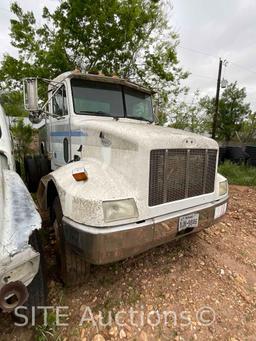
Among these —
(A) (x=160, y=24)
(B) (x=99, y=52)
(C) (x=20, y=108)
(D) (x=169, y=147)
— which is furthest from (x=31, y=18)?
(D) (x=169, y=147)

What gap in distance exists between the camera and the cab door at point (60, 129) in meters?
3.80

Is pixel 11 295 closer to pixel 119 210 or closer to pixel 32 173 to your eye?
pixel 119 210

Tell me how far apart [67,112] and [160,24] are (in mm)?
10673

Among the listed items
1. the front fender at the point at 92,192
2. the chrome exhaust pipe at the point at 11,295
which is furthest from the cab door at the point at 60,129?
the chrome exhaust pipe at the point at 11,295

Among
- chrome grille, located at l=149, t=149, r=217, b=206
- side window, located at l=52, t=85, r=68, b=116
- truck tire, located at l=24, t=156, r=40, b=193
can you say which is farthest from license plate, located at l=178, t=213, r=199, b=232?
truck tire, located at l=24, t=156, r=40, b=193

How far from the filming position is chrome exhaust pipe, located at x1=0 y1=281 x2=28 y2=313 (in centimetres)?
162

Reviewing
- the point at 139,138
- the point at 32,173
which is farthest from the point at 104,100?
the point at 32,173

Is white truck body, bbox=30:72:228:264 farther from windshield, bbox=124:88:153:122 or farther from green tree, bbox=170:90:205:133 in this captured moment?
green tree, bbox=170:90:205:133

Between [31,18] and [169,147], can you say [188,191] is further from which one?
[31,18]

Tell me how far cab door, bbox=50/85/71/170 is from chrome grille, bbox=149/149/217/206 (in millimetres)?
1845

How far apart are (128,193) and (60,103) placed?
2388mm

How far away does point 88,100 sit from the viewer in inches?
145

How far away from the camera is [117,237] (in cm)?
213

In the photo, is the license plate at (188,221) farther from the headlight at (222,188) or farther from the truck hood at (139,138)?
the truck hood at (139,138)
